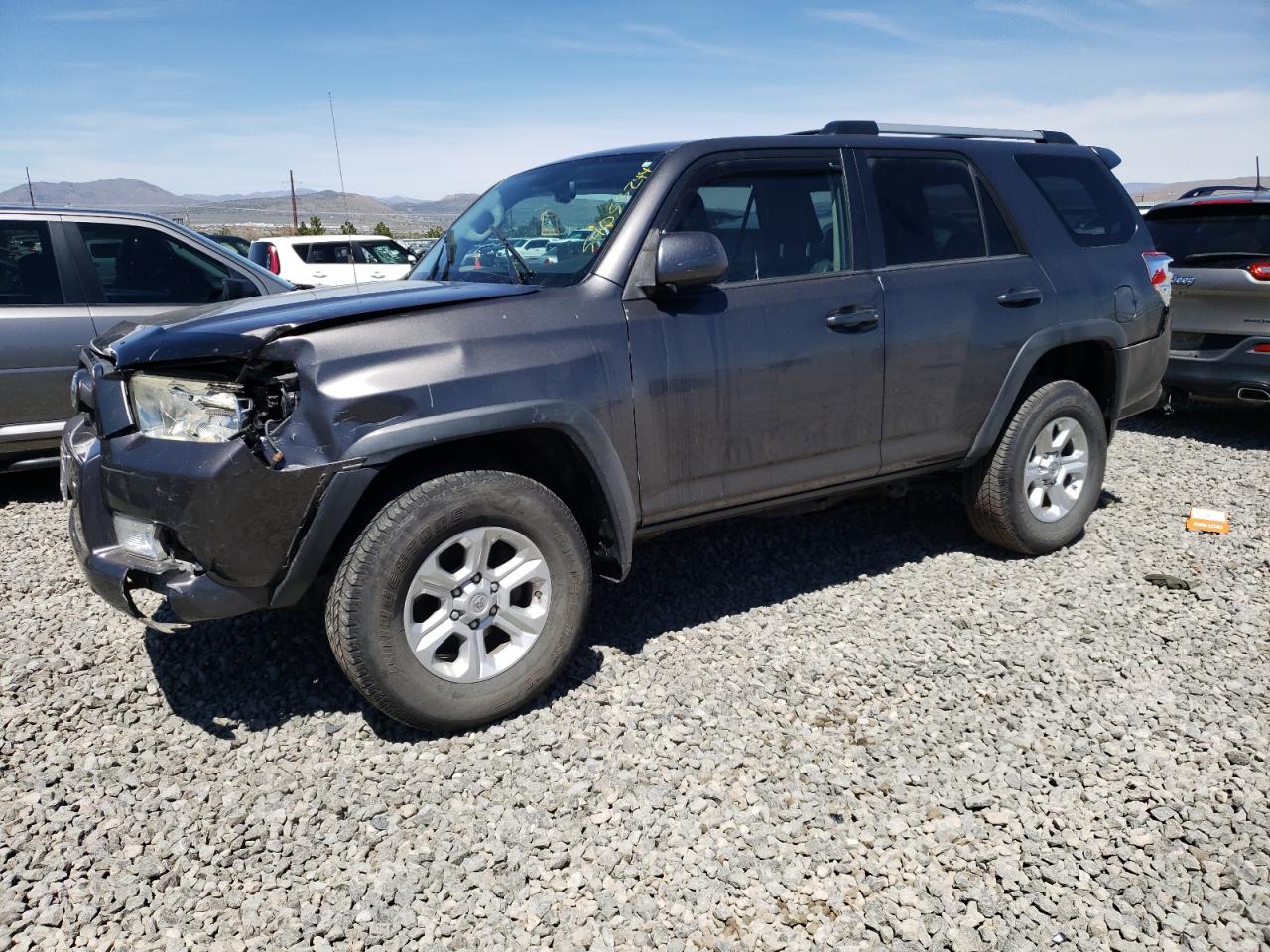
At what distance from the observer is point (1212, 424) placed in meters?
7.88

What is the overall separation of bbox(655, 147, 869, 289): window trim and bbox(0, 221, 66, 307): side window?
4.24 metres

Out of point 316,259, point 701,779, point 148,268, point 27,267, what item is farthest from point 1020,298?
point 316,259

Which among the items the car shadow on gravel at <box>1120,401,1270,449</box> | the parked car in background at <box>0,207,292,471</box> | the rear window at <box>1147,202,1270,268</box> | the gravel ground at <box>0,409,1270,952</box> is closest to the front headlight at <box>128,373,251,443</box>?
the gravel ground at <box>0,409,1270,952</box>

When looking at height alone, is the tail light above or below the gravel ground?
above

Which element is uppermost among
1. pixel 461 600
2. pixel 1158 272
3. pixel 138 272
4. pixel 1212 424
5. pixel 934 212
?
pixel 934 212

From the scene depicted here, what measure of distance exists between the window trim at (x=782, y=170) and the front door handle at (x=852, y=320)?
0.16m

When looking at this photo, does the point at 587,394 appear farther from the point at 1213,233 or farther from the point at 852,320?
the point at 1213,233

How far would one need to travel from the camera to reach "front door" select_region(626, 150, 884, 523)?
352cm

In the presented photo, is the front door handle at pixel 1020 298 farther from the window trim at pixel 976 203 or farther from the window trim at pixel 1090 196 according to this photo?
the window trim at pixel 1090 196

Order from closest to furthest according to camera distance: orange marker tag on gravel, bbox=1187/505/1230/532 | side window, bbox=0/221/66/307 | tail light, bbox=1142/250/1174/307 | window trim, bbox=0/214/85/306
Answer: tail light, bbox=1142/250/1174/307
orange marker tag on gravel, bbox=1187/505/1230/532
side window, bbox=0/221/66/307
window trim, bbox=0/214/85/306

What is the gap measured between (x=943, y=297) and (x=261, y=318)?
2.69m

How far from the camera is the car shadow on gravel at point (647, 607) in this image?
3.55 m

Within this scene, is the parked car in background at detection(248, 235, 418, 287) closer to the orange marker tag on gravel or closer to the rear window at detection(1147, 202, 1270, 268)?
the rear window at detection(1147, 202, 1270, 268)

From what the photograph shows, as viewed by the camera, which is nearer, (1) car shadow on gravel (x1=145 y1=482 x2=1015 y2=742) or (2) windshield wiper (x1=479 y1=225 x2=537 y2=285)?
(1) car shadow on gravel (x1=145 y1=482 x2=1015 y2=742)
